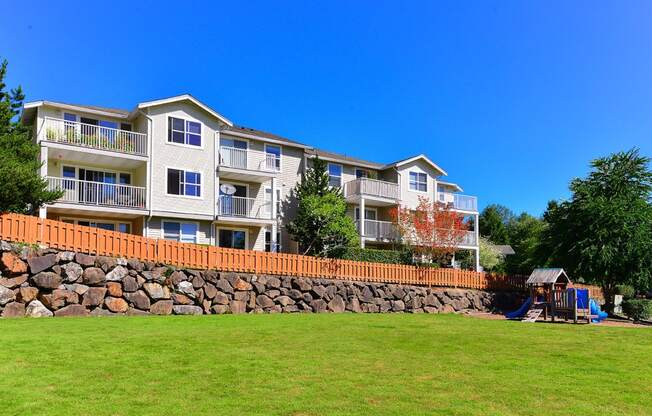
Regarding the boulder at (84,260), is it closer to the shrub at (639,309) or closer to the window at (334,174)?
the window at (334,174)

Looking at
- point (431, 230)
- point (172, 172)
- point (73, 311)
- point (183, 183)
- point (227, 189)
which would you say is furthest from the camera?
point (431, 230)

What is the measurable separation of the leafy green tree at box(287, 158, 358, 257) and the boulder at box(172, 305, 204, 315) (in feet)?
38.0

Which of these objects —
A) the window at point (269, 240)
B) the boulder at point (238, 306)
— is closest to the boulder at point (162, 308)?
the boulder at point (238, 306)

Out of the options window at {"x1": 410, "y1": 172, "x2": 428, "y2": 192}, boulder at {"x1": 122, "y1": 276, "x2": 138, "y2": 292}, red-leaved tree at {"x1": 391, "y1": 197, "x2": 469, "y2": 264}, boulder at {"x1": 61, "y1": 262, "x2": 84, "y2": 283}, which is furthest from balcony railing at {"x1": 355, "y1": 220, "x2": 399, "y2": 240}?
boulder at {"x1": 61, "y1": 262, "x2": 84, "y2": 283}

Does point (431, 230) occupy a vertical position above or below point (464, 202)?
below

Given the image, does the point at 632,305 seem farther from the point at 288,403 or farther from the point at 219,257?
the point at 288,403

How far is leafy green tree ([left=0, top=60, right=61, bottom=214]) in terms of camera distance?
60.2ft

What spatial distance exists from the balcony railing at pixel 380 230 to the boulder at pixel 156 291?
57.7 feet

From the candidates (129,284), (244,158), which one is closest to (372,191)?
(244,158)

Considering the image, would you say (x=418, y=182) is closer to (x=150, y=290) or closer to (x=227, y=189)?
(x=227, y=189)

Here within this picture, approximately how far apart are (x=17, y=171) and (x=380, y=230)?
2270 centimetres

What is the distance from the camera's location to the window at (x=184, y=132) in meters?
29.3

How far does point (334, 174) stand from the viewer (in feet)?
122

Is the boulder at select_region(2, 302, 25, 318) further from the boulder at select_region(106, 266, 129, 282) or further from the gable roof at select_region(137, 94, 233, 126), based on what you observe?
the gable roof at select_region(137, 94, 233, 126)
